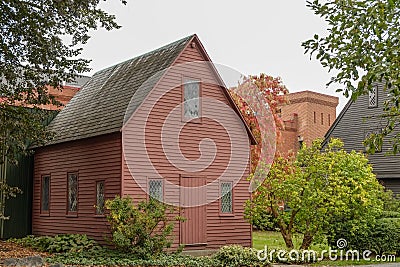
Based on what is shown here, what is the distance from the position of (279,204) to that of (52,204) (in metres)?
9.86

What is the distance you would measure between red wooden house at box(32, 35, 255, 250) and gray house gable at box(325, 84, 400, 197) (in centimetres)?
1106

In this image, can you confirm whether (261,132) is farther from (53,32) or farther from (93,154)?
(53,32)

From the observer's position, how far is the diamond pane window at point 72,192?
22.5m

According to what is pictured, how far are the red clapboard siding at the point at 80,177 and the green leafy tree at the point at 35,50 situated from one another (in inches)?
93.9

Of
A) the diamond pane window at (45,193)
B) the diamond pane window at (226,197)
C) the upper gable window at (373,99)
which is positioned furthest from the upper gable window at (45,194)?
the upper gable window at (373,99)

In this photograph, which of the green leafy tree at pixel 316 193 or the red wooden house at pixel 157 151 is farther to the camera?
the red wooden house at pixel 157 151

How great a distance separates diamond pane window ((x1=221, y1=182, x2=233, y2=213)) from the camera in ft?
71.2

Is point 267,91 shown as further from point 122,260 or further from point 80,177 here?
point 122,260

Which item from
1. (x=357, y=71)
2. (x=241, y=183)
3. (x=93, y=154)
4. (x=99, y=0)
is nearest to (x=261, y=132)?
(x=241, y=183)

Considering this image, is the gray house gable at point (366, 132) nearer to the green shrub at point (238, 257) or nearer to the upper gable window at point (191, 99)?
the upper gable window at point (191, 99)

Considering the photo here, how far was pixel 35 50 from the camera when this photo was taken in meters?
17.3
